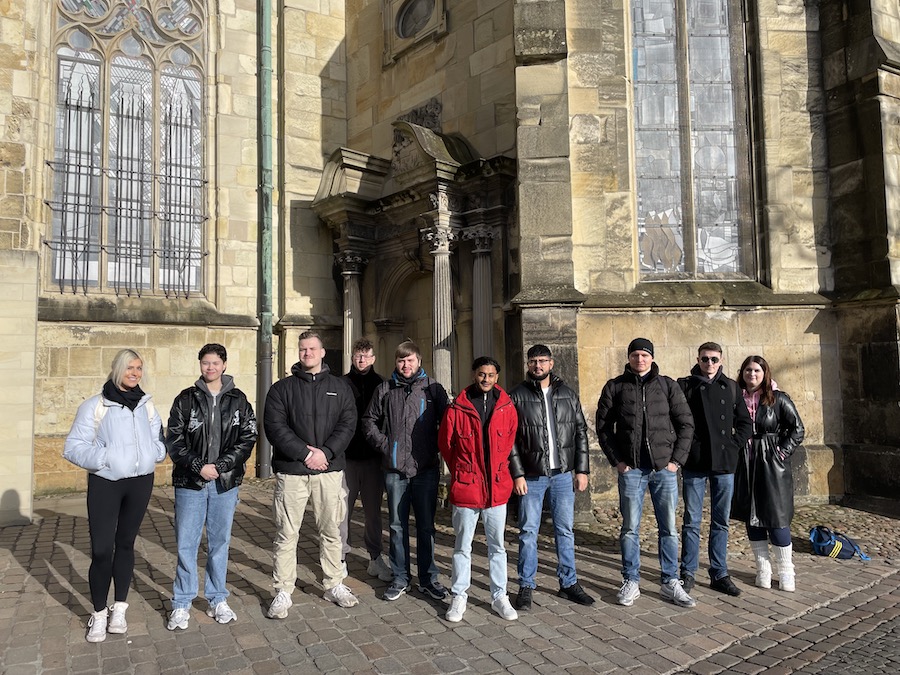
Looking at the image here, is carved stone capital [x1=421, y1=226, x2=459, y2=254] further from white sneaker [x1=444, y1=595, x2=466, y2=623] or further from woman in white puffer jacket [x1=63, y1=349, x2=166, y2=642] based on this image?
white sneaker [x1=444, y1=595, x2=466, y2=623]

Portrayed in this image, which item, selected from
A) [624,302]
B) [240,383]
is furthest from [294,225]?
[624,302]

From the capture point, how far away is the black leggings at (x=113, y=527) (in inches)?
157

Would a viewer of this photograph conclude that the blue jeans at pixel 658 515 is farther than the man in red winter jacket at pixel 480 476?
Yes

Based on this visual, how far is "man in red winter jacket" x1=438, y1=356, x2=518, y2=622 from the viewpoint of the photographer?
4301 millimetres

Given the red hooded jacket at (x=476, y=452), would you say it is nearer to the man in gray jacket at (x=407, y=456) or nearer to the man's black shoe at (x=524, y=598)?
the man in gray jacket at (x=407, y=456)

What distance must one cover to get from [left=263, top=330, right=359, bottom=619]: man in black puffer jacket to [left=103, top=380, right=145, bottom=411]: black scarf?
2.57ft

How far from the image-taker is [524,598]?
439 centimetres

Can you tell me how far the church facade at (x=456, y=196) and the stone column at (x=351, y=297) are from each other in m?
0.04

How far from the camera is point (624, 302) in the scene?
7.67 m

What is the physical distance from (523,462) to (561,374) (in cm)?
233

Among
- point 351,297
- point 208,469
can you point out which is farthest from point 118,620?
point 351,297

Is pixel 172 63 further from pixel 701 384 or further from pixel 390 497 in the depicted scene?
pixel 701 384

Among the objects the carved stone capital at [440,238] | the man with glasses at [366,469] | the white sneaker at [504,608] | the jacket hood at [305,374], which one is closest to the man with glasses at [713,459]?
the white sneaker at [504,608]

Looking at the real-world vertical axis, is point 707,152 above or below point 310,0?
below
